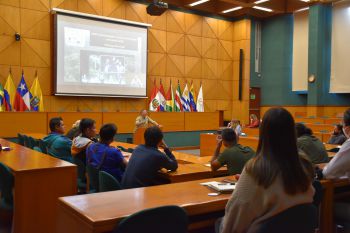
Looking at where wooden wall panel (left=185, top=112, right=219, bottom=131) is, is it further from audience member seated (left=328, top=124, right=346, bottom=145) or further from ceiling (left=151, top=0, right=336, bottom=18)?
audience member seated (left=328, top=124, right=346, bottom=145)

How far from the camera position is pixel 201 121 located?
12.0 meters

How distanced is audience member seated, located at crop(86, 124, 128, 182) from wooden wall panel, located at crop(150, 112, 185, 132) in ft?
24.1

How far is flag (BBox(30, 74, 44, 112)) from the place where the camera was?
384 inches

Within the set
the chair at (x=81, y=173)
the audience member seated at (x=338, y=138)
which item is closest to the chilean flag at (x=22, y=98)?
the chair at (x=81, y=173)

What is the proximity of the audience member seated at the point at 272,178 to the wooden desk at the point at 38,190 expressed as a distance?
2163mm

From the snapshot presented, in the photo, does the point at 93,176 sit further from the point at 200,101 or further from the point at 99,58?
the point at 200,101

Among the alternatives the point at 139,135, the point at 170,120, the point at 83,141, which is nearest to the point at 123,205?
the point at 83,141

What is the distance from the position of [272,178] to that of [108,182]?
169cm

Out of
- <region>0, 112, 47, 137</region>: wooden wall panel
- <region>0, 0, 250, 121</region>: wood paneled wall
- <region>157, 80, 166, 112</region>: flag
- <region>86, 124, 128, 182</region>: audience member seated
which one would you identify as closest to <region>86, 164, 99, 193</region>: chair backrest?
<region>86, 124, 128, 182</region>: audience member seated

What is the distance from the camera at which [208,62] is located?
44.2ft

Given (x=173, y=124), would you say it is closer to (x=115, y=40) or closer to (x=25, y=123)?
(x=115, y=40)

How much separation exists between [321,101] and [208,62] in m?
4.42

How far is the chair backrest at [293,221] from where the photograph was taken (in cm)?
164

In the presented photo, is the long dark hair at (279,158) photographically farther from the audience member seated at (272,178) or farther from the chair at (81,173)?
the chair at (81,173)
